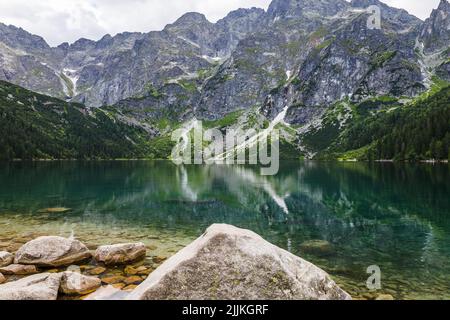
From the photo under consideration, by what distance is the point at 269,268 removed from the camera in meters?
13.0

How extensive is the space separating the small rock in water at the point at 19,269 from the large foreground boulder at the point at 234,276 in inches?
548

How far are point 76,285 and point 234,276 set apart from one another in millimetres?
10792

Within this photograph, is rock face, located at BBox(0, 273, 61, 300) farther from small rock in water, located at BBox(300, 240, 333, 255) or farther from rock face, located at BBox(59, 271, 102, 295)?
small rock in water, located at BBox(300, 240, 333, 255)

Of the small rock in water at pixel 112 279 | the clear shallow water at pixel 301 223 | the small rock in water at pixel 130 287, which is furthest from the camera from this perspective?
the clear shallow water at pixel 301 223

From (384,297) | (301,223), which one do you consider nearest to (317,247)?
(301,223)

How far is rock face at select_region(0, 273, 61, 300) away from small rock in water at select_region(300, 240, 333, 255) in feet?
66.8

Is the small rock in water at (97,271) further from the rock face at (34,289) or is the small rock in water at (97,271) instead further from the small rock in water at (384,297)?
the small rock in water at (384,297)

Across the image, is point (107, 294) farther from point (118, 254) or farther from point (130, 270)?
point (118, 254)

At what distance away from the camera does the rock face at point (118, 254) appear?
24.9 metres

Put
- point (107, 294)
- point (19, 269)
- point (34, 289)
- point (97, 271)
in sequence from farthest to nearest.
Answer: point (97, 271) → point (19, 269) → point (107, 294) → point (34, 289)

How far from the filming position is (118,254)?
82.4 ft

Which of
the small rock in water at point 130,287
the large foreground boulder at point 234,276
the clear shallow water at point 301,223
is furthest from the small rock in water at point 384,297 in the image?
the small rock in water at point 130,287

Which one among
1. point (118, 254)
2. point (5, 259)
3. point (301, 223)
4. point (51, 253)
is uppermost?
point (51, 253)
